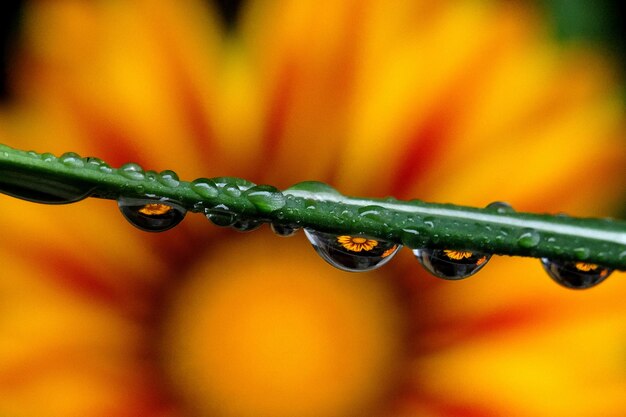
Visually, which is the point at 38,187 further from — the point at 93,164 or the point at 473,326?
the point at 473,326

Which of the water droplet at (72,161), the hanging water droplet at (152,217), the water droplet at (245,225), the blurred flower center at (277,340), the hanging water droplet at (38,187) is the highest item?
the blurred flower center at (277,340)

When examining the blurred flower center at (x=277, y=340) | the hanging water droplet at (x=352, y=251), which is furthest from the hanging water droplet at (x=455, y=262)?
the blurred flower center at (x=277, y=340)

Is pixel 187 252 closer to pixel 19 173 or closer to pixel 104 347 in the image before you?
pixel 104 347

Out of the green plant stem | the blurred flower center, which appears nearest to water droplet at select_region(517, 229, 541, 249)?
the green plant stem

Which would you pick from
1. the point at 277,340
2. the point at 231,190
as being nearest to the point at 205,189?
the point at 231,190

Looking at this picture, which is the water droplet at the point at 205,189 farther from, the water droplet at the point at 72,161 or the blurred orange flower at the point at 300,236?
the blurred orange flower at the point at 300,236

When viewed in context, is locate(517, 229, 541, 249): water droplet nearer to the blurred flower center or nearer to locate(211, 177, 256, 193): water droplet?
locate(211, 177, 256, 193): water droplet
